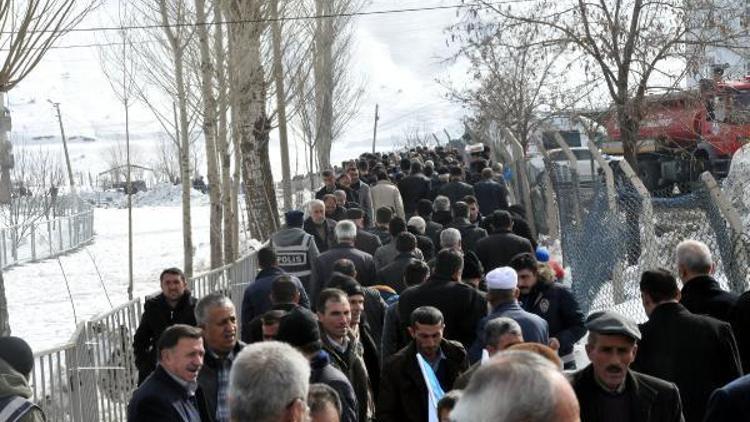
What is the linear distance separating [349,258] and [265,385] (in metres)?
7.55

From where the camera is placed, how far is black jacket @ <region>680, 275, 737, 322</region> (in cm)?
730

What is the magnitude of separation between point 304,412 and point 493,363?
4.36 feet

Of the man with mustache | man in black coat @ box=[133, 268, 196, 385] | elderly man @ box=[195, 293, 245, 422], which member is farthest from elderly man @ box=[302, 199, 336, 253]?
the man with mustache

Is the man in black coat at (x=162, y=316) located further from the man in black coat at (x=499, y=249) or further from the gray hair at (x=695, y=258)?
the gray hair at (x=695, y=258)

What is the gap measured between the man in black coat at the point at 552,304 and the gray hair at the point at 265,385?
4685 mm

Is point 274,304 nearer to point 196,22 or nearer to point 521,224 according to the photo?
point 521,224

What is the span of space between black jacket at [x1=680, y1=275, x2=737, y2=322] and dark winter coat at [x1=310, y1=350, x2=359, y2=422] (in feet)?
7.28

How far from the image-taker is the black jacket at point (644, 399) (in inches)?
209

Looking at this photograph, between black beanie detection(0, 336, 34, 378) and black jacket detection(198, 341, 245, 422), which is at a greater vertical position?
black beanie detection(0, 336, 34, 378)

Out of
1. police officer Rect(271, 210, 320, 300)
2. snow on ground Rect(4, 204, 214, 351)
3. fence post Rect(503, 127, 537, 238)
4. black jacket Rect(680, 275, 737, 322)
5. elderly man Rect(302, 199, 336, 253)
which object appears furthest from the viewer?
snow on ground Rect(4, 204, 214, 351)

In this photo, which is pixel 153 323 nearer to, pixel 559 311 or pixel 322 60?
pixel 559 311

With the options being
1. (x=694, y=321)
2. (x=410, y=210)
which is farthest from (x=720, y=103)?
(x=694, y=321)

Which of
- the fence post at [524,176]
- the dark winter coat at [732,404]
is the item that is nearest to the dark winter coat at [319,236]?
the fence post at [524,176]

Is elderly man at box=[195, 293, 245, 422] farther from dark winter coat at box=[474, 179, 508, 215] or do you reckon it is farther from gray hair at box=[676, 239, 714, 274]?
dark winter coat at box=[474, 179, 508, 215]
